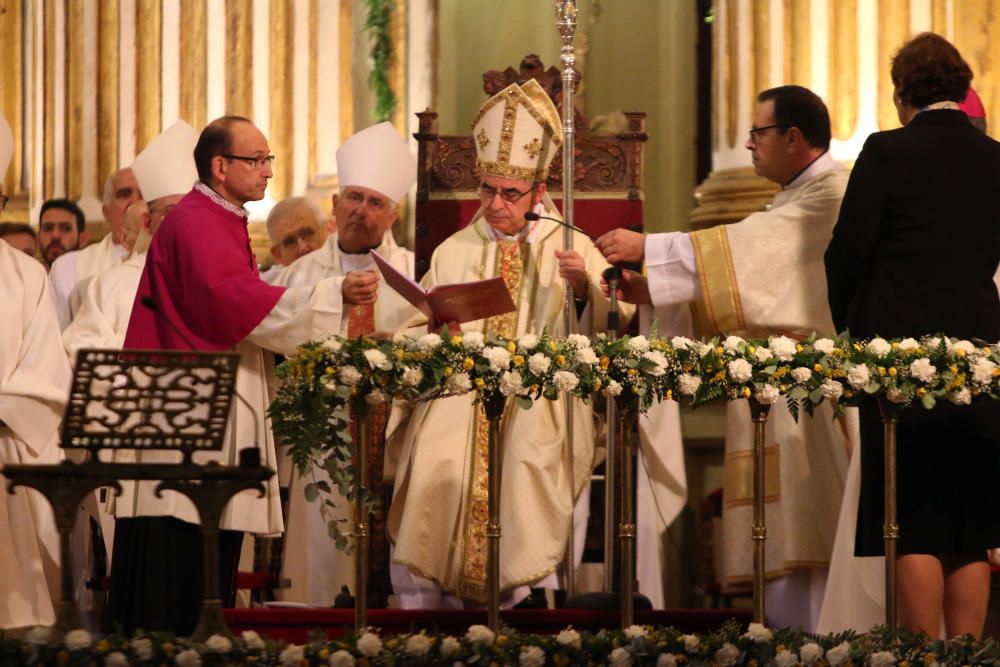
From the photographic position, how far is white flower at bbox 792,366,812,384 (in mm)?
5012

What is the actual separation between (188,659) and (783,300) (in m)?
2.69

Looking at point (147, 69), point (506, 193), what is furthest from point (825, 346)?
point (147, 69)

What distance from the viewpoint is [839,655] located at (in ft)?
15.1

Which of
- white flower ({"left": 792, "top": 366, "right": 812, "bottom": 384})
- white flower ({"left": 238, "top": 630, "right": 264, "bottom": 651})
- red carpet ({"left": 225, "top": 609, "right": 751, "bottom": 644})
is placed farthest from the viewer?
red carpet ({"left": 225, "top": 609, "right": 751, "bottom": 644})

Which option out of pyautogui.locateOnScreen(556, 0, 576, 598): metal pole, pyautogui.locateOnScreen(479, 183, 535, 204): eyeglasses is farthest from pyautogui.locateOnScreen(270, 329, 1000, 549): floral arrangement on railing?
pyautogui.locateOnScreen(479, 183, 535, 204): eyeglasses

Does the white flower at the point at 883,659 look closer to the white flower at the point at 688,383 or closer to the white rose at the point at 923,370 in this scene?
the white rose at the point at 923,370

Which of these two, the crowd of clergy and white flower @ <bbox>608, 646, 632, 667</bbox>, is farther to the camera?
the crowd of clergy

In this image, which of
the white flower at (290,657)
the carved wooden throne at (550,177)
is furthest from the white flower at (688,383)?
the carved wooden throne at (550,177)

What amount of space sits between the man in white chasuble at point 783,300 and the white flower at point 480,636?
68.9 inches

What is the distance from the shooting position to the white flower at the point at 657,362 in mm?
5012

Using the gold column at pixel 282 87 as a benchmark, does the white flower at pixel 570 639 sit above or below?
below

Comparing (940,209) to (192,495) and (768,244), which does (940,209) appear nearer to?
(768,244)

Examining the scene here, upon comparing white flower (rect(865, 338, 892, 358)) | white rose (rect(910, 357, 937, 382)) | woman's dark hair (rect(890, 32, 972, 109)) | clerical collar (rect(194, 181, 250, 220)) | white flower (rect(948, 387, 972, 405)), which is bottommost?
white flower (rect(948, 387, 972, 405))

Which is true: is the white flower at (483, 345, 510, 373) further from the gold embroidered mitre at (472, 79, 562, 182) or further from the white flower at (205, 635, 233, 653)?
the gold embroidered mitre at (472, 79, 562, 182)
